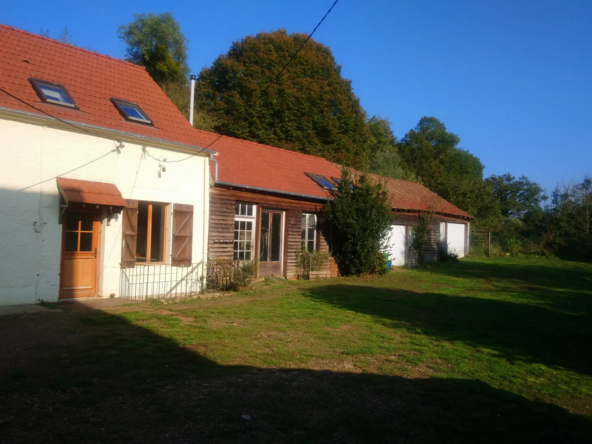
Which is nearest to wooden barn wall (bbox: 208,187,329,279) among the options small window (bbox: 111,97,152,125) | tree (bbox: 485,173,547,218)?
small window (bbox: 111,97,152,125)

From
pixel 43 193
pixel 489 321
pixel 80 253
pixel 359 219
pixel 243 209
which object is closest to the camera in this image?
pixel 489 321

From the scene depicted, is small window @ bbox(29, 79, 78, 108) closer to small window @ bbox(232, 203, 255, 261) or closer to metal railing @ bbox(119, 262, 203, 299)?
metal railing @ bbox(119, 262, 203, 299)

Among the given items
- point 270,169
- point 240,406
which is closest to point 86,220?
point 240,406

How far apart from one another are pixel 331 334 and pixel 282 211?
26.7ft

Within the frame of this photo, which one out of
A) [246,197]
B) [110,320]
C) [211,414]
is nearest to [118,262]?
[110,320]

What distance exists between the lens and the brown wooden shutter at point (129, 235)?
1088 centimetres

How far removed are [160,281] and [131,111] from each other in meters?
4.36

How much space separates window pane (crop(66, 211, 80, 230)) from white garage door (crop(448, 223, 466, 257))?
20789 millimetres

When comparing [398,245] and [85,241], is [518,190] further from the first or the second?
[85,241]

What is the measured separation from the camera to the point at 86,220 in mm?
10539

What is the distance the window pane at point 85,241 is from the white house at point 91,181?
Answer: 22mm

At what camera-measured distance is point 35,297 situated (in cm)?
950

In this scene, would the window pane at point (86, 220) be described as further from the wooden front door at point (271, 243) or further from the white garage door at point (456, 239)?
the white garage door at point (456, 239)

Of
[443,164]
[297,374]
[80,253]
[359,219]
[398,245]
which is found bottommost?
[297,374]
